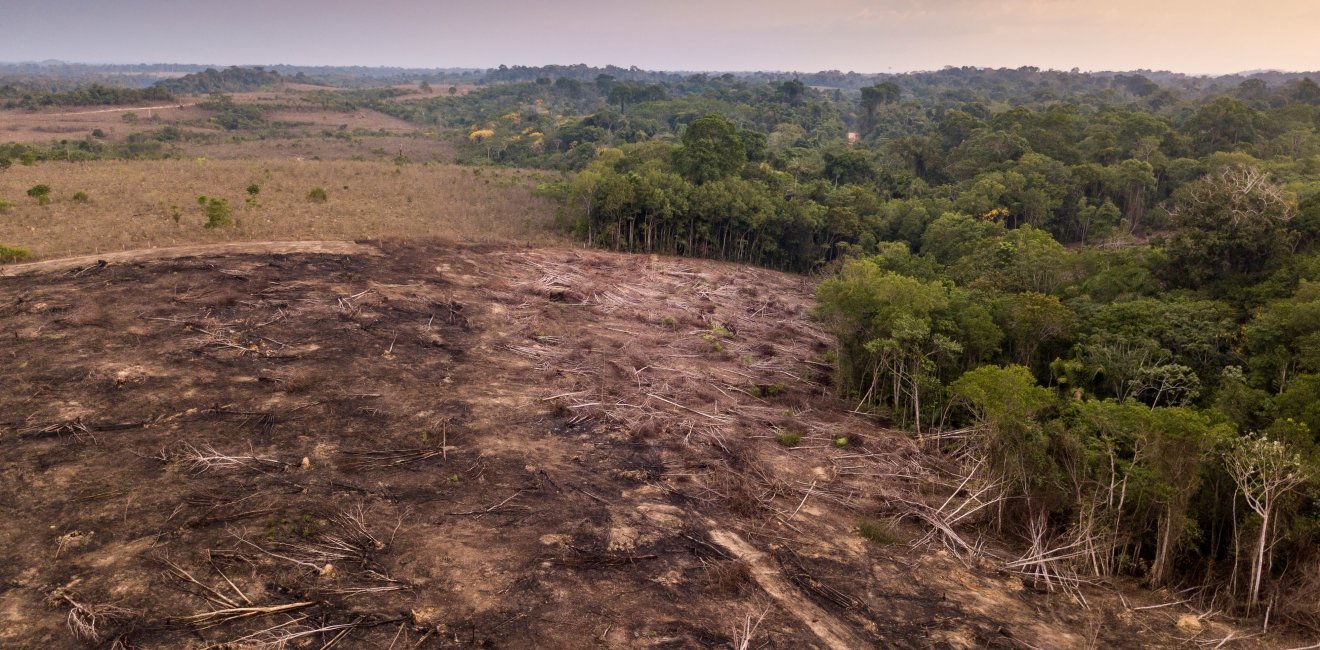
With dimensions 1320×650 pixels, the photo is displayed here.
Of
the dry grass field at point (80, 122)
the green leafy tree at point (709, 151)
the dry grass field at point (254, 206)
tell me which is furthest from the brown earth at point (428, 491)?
the dry grass field at point (80, 122)

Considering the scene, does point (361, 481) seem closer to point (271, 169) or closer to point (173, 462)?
point (173, 462)

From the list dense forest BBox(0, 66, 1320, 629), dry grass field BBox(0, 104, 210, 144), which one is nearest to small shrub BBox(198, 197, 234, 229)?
dense forest BBox(0, 66, 1320, 629)

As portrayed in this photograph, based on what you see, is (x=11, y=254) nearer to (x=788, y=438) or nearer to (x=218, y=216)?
(x=218, y=216)

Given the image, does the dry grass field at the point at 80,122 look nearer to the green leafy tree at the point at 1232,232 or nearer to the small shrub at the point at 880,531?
the small shrub at the point at 880,531

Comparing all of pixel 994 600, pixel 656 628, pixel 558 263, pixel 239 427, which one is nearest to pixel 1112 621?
pixel 994 600

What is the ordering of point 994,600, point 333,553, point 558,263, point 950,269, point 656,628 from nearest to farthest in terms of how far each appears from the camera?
point 656,628 → point 333,553 → point 994,600 → point 950,269 → point 558,263

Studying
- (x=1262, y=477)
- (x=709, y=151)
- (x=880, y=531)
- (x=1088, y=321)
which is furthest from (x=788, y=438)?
(x=709, y=151)
